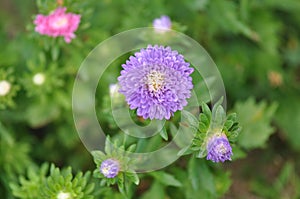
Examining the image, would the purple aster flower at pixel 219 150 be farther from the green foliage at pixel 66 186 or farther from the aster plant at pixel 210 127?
the green foliage at pixel 66 186

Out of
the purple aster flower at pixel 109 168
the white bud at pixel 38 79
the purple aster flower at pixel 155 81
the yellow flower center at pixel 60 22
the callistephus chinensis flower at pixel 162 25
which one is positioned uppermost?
the yellow flower center at pixel 60 22

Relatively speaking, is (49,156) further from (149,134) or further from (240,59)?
(240,59)

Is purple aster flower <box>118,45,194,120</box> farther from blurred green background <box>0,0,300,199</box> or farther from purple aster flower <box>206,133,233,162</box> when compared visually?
blurred green background <box>0,0,300,199</box>

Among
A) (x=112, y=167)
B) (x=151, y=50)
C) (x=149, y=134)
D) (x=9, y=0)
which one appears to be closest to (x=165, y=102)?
(x=151, y=50)

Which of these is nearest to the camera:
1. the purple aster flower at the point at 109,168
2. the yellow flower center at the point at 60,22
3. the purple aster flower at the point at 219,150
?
the purple aster flower at the point at 219,150

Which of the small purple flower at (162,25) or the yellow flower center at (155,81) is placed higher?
the small purple flower at (162,25)

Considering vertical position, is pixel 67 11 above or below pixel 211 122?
above

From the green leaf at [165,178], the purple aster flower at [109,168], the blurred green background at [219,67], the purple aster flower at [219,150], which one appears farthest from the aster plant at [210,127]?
the blurred green background at [219,67]
